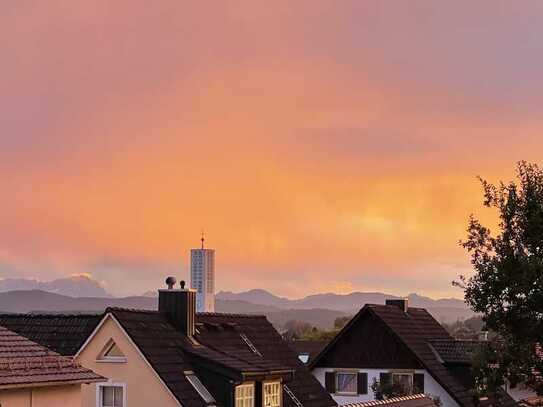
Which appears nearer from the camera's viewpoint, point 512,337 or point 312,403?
point 512,337

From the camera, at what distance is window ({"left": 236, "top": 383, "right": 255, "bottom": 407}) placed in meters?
36.1

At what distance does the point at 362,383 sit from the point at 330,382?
171cm

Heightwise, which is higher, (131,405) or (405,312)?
(405,312)

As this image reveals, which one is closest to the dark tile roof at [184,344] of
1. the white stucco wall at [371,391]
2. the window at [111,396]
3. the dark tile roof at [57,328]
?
the dark tile roof at [57,328]

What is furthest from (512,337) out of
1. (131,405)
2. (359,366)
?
(359,366)

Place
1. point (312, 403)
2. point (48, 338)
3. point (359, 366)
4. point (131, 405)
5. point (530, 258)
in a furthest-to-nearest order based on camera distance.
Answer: point (359, 366) < point (312, 403) < point (48, 338) < point (131, 405) < point (530, 258)

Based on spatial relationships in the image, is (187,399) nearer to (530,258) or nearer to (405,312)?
(530,258)

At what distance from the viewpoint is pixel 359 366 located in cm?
5419

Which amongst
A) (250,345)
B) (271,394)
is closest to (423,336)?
(250,345)

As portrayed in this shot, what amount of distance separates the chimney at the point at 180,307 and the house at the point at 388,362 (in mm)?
15364

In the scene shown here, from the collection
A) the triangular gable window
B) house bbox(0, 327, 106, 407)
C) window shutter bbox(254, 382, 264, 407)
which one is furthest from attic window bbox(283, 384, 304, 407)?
house bbox(0, 327, 106, 407)

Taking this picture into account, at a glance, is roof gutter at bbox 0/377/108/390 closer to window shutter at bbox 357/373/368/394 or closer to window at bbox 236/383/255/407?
window at bbox 236/383/255/407

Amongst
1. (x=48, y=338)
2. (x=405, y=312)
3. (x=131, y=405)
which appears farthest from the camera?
(x=405, y=312)

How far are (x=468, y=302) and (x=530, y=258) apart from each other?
8.49 feet
